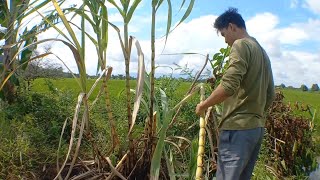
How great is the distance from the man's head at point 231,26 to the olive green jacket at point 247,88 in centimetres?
8

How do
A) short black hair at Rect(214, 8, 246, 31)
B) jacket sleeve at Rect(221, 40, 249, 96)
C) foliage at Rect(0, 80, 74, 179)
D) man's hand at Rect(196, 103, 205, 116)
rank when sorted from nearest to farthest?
jacket sleeve at Rect(221, 40, 249, 96), man's hand at Rect(196, 103, 205, 116), short black hair at Rect(214, 8, 246, 31), foliage at Rect(0, 80, 74, 179)

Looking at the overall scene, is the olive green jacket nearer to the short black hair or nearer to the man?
the man

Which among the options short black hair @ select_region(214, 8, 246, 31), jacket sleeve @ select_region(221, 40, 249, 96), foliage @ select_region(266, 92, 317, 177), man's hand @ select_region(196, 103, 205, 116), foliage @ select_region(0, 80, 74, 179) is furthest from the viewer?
foliage @ select_region(266, 92, 317, 177)

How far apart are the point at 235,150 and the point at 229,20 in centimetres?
72

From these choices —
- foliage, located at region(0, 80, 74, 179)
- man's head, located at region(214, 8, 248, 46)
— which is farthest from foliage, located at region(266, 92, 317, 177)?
man's head, located at region(214, 8, 248, 46)

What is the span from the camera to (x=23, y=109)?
13.5 ft

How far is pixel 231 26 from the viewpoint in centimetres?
261

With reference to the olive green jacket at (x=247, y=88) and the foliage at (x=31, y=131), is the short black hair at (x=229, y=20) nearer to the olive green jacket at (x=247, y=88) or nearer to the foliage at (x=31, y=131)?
the olive green jacket at (x=247, y=88)

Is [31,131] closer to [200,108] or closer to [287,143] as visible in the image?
[200,108]

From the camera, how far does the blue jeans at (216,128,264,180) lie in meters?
2.54

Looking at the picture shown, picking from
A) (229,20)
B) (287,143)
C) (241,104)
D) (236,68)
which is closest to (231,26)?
(229,20)

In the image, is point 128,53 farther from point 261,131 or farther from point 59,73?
point 59,73

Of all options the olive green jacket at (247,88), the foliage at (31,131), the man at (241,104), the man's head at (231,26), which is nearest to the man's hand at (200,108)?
the man at (241,104)

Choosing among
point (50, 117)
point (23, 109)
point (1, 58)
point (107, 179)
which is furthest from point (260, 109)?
point (1, 58)
